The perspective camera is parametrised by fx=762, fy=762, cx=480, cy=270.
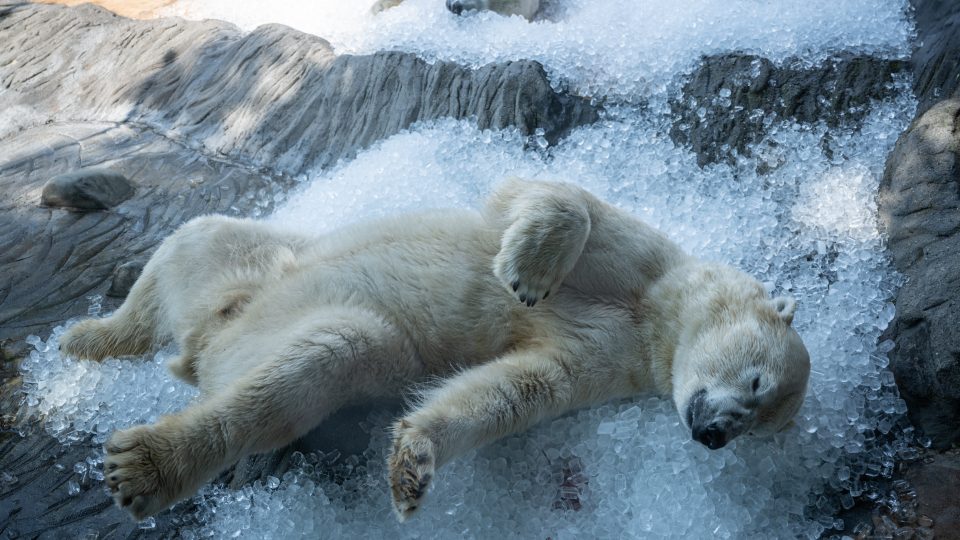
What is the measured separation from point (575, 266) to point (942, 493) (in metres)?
1.51

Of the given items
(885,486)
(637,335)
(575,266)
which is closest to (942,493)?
(885,486)

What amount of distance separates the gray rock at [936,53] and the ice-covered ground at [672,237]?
4.4 inches

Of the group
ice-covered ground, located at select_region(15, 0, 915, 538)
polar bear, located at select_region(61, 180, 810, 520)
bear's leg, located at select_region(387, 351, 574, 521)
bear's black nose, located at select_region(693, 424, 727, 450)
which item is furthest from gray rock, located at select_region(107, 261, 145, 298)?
bear's black nose, located at select_region(693, 424, 727, 450)

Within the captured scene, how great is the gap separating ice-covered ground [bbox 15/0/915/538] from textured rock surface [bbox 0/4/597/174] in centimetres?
22

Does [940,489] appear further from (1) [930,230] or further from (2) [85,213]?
(2) [85,213]

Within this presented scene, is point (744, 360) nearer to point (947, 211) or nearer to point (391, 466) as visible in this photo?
point (391, 466)

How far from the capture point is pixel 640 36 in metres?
5.24

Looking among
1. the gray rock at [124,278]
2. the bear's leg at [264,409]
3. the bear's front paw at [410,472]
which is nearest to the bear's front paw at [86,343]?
the gray rock at [124,278]

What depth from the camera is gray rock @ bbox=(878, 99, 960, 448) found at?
9.31ft

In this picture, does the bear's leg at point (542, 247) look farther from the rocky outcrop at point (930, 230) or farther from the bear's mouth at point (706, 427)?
the rocky outcrop at point (930, 230)

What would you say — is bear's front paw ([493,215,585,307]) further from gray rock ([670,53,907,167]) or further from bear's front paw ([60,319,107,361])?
gray rock ([670,53,907,167])

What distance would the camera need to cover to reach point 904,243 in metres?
3.57

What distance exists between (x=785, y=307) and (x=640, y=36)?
2960 millimetres

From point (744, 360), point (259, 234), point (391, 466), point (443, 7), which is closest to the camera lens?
point (391, 466)
